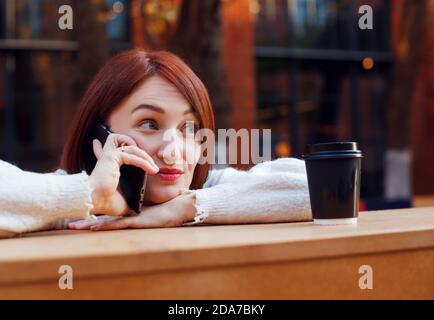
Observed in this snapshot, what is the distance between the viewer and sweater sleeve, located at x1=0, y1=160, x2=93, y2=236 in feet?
4.96

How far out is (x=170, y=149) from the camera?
1949 millimetres

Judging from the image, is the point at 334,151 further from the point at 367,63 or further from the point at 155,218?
the point at 367,63

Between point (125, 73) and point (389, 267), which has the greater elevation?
point (125, 73)

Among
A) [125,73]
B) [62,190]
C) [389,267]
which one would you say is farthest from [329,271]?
[125,73]

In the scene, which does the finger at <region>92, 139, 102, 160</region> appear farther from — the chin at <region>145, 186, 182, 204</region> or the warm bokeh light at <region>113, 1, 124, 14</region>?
the warm bokeh light at <region>113, 1, 124, 14</region>

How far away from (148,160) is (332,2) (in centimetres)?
1134

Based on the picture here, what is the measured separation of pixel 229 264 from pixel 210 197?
2.55ft

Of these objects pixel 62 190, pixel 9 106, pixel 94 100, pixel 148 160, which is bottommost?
pixel 62 190

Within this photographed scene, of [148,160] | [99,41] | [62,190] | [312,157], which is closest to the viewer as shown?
[62,190]

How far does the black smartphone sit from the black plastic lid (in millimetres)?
430

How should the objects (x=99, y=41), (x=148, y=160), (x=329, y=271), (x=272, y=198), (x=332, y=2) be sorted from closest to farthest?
1. (x=329, y=271)
2. (x=148, y=160)
3. (x=272, y=198)
4. (x=99, y=41)
5. (x=332, y=2)

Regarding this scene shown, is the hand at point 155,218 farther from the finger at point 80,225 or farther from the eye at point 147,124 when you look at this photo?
the eye at point 147,124

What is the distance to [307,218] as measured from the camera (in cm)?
185

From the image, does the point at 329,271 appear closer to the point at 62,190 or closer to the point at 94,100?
the point at 62,190
